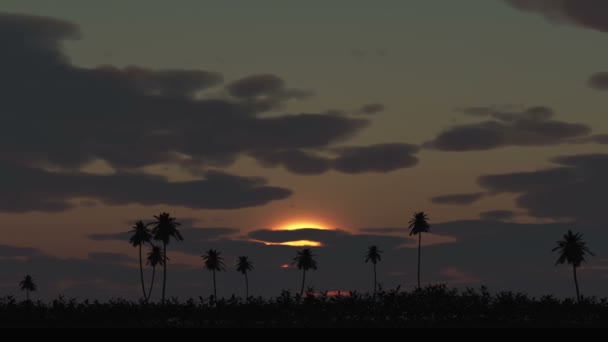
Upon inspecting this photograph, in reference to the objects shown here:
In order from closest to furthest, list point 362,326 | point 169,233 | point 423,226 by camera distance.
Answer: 1. point 362,326
2. point 169,233
3. point 423,226

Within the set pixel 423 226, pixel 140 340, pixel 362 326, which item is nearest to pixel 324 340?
pixel 140 340

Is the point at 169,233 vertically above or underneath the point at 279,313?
above

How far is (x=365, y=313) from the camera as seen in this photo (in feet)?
457

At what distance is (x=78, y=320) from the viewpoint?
471 ft

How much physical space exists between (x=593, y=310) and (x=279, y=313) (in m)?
49.3

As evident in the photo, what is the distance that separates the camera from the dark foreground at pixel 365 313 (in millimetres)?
138250

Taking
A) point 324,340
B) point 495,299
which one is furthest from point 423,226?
point 324,340

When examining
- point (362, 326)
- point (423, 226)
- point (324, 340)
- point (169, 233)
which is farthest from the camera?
point (423, 226)

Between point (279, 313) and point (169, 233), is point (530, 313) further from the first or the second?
point (169, 233)

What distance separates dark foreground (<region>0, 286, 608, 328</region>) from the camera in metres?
138

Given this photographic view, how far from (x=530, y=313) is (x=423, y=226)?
44.4 metres

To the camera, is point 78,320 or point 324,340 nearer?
point 324,340

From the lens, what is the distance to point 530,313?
13888 cm

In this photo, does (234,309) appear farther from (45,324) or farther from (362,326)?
(45,324)
